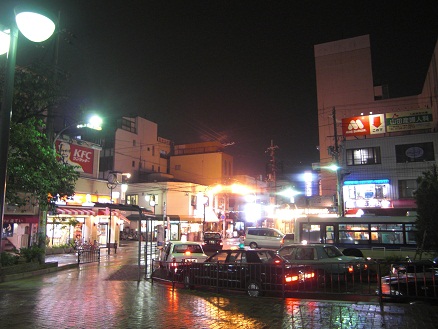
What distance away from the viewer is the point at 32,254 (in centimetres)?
1864

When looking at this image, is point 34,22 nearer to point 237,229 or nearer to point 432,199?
point 432,199

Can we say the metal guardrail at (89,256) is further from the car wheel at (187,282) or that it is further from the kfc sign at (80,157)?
the car wheel at (187,282)

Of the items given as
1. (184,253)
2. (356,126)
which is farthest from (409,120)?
(184,253)

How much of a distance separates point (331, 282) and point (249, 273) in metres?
2.43

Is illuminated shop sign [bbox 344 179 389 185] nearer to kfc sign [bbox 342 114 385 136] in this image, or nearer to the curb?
kfc sign [bbox 342 114 385 136]

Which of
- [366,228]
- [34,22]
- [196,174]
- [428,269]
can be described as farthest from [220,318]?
[196,174]

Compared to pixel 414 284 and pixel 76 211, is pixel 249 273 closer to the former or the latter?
pixel 414 284

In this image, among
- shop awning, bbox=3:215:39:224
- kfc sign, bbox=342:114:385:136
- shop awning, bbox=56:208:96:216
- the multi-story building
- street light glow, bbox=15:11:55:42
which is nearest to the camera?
street light glow, bbox=15:11:55:42

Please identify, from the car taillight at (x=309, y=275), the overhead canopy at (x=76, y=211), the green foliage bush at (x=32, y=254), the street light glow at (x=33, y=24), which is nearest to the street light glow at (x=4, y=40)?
the street light glow at (x=33, y=24)

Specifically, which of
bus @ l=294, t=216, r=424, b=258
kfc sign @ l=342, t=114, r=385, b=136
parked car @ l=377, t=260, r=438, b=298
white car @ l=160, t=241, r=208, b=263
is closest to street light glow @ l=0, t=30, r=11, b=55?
parked car @ l=377, t=260, r=438, b=298

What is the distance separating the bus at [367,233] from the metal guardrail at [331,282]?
622 centimetres

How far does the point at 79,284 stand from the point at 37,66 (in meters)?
9.02

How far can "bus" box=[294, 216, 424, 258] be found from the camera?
2081 centimetres

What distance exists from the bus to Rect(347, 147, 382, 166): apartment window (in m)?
19.3
